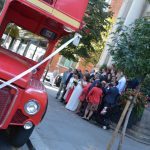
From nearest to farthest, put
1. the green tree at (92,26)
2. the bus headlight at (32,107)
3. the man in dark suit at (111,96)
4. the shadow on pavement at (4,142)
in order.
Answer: the bus headlight at (32,107) < the shadow on pavement at (4,142) < the man in dark suit at (111,96) < the green tree at (92,26)

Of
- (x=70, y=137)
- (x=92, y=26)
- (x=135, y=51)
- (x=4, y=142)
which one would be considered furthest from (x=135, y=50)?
(x=92, y=26)

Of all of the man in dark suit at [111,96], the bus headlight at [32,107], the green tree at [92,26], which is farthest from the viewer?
the green tree at [92,26]

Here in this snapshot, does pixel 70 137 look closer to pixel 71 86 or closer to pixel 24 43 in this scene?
pixel 24 43

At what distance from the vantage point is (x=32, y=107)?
7238mm

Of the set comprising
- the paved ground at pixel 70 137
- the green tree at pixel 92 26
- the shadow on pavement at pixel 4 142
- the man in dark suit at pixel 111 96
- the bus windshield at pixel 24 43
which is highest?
the green tree at pixel 92 26

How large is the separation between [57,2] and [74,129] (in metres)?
6.07

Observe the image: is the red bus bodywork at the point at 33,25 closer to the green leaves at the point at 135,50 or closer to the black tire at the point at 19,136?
the black tire at the point at 19,136

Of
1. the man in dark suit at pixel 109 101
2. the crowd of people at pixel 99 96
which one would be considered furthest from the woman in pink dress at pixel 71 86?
the man in dark suit at pixel 109 101

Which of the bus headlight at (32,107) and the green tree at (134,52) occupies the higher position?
A: the green tree at (134,52)

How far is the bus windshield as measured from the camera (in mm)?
9023

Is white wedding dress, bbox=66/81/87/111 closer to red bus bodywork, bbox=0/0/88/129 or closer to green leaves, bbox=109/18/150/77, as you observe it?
green leaves, bbox=109/18/150/77

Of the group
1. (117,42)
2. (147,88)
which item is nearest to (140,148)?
(147,88)

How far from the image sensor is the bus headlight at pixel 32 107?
713cm

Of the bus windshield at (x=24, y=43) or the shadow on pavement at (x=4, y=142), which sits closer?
the shadow on pavement at (x=4, y=142)
